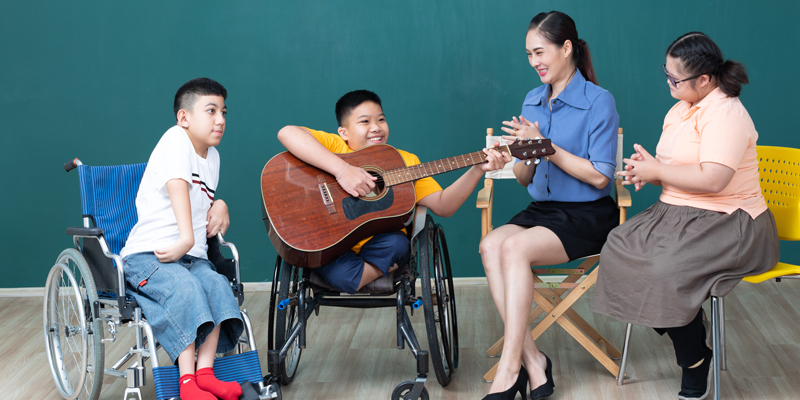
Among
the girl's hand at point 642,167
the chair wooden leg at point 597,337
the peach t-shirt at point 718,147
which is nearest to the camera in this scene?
the peach t-shirt at point 718,147

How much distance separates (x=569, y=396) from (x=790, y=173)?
106 cm

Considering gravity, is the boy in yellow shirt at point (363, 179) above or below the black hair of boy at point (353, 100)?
below

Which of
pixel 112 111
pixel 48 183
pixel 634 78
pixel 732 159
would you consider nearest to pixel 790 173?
pixel 732 159

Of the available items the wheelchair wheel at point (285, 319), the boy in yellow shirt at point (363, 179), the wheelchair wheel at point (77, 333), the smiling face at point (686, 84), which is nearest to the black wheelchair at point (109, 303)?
the wheelchair wheel at point (77, 333)

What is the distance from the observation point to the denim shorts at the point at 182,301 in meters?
1.94

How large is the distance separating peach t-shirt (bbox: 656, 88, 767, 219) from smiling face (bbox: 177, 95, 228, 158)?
1433 mm

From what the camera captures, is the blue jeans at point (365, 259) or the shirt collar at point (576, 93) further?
the shirt collar at point (576, 93)

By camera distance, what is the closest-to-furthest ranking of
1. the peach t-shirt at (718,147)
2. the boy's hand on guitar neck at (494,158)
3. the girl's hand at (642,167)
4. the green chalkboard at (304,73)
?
1. the peach t-shirt at (718,147)
2. the girl's hand at (642,167)
3. the boy's hand on guitar neck at (494,158)
4. the green chalkboard at (304,73)

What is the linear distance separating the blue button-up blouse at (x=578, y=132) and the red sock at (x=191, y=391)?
1.30 metres

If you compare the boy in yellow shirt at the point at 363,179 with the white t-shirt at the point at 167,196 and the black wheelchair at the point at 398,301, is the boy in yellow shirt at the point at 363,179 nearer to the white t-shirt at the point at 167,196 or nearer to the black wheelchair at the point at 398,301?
the black wheelchair at the point at 398,301

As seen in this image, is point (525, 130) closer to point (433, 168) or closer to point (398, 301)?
point (433, 168)

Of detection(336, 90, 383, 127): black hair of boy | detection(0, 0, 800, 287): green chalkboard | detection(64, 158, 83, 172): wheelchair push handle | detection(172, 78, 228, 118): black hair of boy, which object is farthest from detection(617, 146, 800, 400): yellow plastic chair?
detection(64, 158, 83, 172): wheelchair push handle

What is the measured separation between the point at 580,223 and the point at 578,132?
31 cm

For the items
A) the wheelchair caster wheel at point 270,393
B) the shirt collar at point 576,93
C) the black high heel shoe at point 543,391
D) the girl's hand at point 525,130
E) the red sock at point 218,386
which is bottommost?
the black high heel shoe at point 543,391
